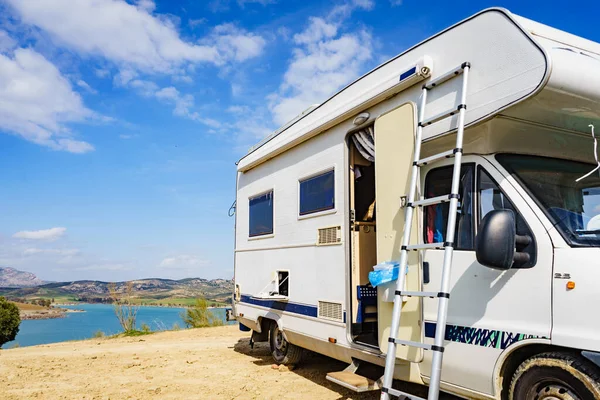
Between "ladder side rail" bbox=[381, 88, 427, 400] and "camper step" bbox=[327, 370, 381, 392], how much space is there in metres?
0.69

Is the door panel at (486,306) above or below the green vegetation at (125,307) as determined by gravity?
above

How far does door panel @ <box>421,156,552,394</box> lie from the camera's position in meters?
3.38

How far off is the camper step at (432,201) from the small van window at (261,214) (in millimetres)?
3462

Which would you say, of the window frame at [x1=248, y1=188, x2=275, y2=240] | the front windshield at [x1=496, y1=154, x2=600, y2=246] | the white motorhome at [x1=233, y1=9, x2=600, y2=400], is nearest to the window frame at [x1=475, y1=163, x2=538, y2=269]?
the white motorhome at [x1=233, y1=9, x2=600, y2=400]

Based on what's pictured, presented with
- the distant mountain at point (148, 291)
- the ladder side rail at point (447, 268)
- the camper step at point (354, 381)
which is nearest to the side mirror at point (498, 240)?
the ladder side rail at point (447, 268)

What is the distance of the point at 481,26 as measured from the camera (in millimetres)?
3953

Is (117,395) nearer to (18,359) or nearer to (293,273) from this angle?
(293,273)

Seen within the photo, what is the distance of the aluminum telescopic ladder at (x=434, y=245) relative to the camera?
3.62 m

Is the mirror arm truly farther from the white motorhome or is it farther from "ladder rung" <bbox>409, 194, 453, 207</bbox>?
"ladder rung" <bbox>409, 194, 453, 207</bbox>

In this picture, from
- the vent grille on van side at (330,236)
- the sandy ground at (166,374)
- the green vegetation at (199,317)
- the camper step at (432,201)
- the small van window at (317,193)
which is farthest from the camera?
the green vegetation at (199,317)

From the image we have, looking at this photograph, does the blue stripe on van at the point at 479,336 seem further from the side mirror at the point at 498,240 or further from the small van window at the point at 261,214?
the small van window at the point at 261,214

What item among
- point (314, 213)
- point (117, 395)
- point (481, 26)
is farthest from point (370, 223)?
point (117, 395)

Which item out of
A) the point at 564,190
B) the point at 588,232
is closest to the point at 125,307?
the point at 564,190

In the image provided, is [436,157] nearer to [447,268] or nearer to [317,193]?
[447,268]
